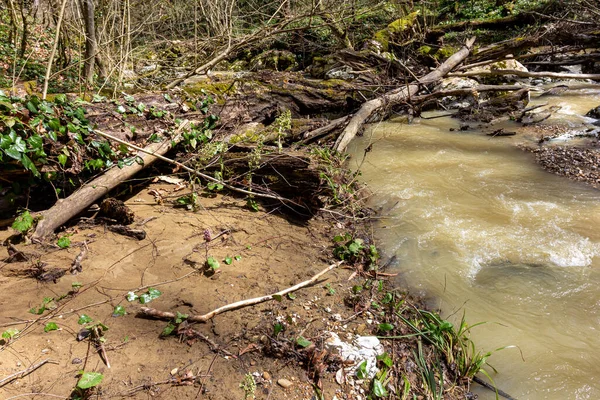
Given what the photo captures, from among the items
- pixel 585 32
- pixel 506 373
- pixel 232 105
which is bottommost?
pixel 506 373

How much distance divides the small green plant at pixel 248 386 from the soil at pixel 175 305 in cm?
3

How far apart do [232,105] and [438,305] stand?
4.03m

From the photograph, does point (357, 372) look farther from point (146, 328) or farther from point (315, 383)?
point (146, 328)

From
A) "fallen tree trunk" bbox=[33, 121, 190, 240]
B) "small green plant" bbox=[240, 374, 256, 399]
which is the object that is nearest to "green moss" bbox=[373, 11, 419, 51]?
"fallen tree trunk" bbox=[33, 121, 190, 240]

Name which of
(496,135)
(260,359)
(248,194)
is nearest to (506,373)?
(260,359)

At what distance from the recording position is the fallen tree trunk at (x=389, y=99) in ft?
18.8

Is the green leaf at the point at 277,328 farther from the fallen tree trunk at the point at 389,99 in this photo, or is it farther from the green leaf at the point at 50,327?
the fallen tree trunk at the point at 389,99

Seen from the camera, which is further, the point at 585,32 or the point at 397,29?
the point at 397,29

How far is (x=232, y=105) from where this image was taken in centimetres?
541

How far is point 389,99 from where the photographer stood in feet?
23.5

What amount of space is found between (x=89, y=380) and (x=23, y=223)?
177 cm

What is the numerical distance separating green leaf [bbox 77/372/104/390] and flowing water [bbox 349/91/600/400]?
7.98 feet

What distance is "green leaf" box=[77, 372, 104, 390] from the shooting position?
176 cm

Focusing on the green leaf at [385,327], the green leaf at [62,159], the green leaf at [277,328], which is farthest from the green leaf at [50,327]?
the green leaf at [385,327]
